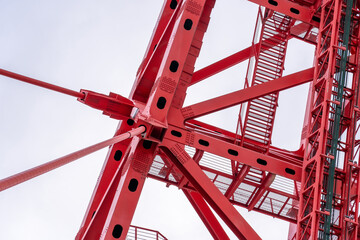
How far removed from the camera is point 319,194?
59.6ft

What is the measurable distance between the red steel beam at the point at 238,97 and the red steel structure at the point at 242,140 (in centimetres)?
3

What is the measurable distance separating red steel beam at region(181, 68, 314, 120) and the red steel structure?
3 cm

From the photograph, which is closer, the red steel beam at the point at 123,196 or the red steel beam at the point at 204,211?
the red steel beam at the point at 123,196

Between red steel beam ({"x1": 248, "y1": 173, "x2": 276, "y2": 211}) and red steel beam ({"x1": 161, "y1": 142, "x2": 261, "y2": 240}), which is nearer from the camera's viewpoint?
red steel beam ({"x1": 161, "y1": 142, "x2": 261, "y2": 240})

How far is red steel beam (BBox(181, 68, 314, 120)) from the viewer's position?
1902cm

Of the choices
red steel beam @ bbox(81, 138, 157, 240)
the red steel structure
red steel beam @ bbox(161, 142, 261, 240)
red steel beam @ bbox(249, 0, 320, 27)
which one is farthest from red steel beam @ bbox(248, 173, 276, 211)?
red steel beam @ bbox(249, 0, 320, 27)

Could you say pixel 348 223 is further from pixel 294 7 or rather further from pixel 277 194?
pixel 294 7

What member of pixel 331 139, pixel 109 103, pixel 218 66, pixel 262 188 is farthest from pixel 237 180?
pixel 218 66

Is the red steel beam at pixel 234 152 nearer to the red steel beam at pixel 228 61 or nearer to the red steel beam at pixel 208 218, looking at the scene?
the red steel beam at pixel 208 218

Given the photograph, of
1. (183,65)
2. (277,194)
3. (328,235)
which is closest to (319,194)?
(328,235)

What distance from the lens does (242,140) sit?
19703 mm

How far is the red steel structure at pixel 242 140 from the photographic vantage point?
17906 millimetres

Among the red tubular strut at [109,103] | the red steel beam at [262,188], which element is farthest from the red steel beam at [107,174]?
the red steel beam at [262,188]

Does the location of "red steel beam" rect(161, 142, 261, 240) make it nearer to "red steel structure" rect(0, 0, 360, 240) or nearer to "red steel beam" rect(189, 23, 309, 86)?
"red steel structure" rect(0, 0, 360, 240)
